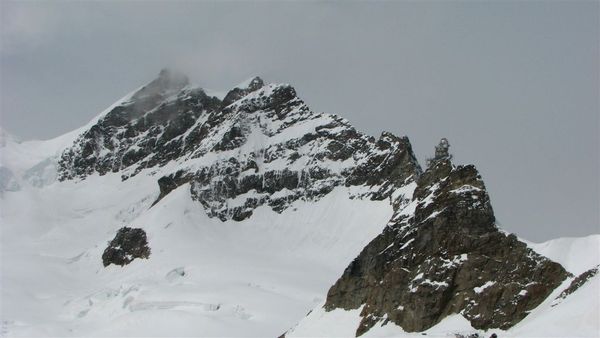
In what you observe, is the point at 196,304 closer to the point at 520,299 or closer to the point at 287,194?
the point at 287,194

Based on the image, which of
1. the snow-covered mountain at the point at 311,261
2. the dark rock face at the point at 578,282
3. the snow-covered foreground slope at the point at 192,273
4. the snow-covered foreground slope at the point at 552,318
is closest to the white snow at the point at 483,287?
the snow-covered mountain at the point at 311,261

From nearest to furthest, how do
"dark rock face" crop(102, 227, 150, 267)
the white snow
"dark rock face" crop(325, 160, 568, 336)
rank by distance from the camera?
1. "dark rock face" crop(325, 160, 568, 336)
2. the white snow
3. "dark rock face" crop(102, 227, 150, 267)

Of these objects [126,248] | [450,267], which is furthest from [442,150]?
[126,248]

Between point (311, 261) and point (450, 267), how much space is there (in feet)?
316

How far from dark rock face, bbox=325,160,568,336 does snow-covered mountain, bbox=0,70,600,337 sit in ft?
0.41

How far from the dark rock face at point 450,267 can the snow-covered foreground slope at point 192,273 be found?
48.4 m

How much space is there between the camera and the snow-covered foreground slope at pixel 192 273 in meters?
129

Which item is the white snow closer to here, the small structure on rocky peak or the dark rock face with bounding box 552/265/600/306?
the dark rock face with bounding box 552/265/600/306

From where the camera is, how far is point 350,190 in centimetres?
18150

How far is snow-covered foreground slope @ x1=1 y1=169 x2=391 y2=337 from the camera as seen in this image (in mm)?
129000

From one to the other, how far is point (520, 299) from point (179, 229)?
397ft

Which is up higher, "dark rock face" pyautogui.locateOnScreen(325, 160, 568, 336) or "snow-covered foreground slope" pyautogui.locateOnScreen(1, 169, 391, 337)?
"snow-covered foreground slope" pyautogui.locateOnScreen(1, 169, 391, 337)

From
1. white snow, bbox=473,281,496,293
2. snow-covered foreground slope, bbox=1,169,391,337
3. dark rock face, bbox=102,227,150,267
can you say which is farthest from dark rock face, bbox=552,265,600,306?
dark rock face, bbox=102,227,150,267

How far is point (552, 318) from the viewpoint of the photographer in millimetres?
50750
